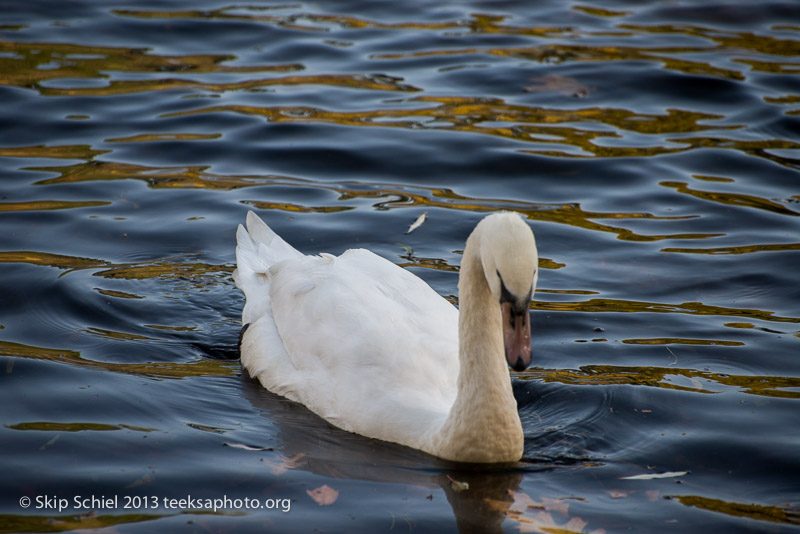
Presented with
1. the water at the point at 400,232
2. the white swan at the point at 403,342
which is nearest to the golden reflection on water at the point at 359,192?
the water at the point at 400,232

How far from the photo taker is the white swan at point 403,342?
201 inches

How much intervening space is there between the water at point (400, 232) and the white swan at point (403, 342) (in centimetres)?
17

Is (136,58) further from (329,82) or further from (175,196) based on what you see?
(175,196)

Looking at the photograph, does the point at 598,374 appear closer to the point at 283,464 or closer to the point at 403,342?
the point at 403,342

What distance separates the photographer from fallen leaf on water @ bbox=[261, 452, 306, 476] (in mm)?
5512

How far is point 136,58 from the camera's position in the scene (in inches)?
544

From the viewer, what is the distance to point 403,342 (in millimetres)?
6070

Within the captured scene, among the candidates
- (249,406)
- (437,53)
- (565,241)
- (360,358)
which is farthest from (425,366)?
(437,53)

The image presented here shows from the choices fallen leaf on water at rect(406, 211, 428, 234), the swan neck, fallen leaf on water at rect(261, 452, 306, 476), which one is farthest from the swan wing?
fallen leaf on water at rect(406, 211, 428, 234)

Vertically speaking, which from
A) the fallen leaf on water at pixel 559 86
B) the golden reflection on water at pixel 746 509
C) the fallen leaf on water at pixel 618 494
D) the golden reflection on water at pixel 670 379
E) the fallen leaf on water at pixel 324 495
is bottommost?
the golden reflection on water at pixel 746 509

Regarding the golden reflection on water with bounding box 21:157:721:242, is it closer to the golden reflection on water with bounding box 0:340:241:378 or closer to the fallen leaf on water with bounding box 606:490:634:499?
the golden reflection on water with bounding box 0:340:241:378

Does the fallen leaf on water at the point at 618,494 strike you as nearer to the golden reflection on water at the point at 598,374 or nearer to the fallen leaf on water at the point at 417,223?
the golden reflection on water at the point at 598,374

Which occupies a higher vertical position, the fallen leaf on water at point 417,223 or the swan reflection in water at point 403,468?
the fallen leaf on water at point 417,223

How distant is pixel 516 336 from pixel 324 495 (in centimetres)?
129
